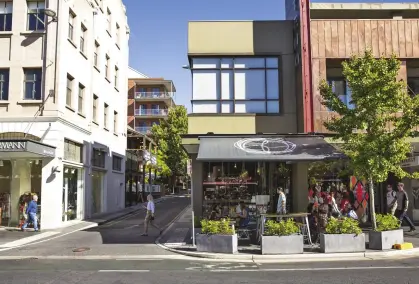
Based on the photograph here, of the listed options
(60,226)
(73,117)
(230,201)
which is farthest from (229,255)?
(73,117)

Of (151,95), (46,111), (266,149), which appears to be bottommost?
(266,149)

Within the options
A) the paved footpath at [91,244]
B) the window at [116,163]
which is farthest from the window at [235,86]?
the window at [116,163]

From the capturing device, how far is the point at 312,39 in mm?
17219

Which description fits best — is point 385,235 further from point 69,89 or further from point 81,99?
point 81,99

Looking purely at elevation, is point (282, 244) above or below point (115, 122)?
below

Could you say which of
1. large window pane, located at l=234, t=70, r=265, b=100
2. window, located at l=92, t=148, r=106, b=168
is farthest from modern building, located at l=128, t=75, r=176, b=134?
large window pane, located at l=234, t=70, r=265, b=100

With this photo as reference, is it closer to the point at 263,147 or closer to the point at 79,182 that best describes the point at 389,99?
the point at 263,147

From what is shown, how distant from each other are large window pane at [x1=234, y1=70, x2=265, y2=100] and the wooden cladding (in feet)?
8.26

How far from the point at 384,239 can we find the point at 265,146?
464cm

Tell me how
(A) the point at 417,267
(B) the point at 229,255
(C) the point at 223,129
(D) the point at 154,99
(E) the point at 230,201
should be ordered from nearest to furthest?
(A) the point at 417,267, (B) the point at 229,255, (E) the point at 230,201, (C) the point at 223,129, (D) the point at 154,99

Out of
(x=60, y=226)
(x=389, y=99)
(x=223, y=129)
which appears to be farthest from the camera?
(x=60, y=226)

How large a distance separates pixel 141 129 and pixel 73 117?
146ft

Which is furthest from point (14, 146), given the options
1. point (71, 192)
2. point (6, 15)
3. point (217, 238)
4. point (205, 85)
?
point (217, 238)

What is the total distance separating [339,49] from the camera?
1723 centimetres
